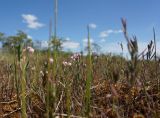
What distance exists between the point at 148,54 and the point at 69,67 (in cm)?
156

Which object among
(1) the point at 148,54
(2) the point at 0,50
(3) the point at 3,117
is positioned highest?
(2) the point at 0,50

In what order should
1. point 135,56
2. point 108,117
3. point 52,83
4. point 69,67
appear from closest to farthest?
point 135,56 → point 52,83 → point 108,117 → point 69,67

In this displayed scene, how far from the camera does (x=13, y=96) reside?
2436mm

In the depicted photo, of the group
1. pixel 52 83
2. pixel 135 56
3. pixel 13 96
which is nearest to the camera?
pixel 135 56

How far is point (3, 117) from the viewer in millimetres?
1887

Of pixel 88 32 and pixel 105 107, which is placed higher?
pixel 88 32

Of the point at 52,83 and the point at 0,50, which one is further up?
the point at 0,50

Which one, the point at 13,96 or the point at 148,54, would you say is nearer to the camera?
the point at 148,54

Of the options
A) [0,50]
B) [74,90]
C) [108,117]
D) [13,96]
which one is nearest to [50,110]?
[108,117]

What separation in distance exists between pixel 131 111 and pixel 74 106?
1.11 feet

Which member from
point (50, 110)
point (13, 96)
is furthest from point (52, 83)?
point (13, 96)

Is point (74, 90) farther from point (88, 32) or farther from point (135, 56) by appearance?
point (135, 56)

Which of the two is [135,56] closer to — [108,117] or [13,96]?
[108,117]

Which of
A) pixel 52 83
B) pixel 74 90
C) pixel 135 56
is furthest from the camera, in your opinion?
pixel 74 90
